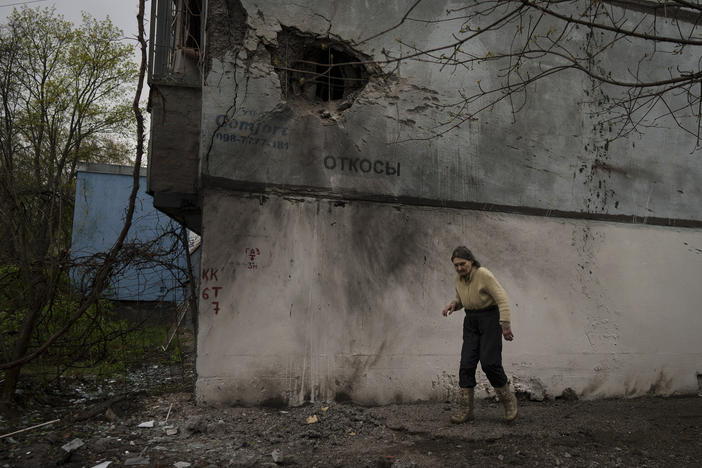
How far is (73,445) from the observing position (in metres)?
3.87

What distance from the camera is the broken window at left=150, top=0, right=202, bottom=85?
19.0 ft

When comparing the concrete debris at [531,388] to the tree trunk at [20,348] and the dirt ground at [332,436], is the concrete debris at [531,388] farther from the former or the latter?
the tree trunk at [20,348]

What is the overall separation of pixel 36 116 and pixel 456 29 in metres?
17.4

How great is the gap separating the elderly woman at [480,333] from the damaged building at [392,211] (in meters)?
0.83

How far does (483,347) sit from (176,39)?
208 inches

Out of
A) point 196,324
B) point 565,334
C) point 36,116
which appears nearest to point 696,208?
point 565,334

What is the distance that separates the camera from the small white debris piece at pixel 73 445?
12.5 ft

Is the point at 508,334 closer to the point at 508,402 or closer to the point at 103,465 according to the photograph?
the point at 508,402

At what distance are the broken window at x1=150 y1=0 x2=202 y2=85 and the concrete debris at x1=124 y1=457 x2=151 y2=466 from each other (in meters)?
3.62

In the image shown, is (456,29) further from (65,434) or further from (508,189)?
(65,434)

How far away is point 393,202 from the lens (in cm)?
575

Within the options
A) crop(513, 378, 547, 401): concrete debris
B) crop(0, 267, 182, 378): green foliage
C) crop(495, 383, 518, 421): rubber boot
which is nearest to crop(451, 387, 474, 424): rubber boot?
crop(495, 383, 518, 421): rubber boot

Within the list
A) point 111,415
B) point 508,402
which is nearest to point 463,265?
point 508,402

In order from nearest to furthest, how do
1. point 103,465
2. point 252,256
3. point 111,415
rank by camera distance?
point 103,465 → point 111,415 → point 252,256
